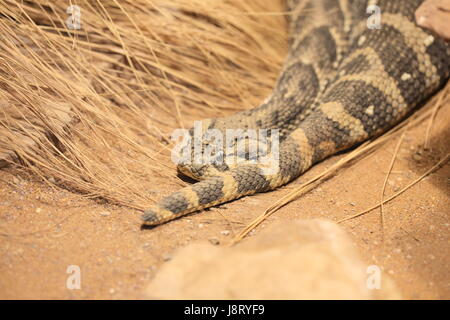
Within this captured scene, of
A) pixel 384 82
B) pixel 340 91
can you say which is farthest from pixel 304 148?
pixel 384 82

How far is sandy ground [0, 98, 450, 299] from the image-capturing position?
1.95 m

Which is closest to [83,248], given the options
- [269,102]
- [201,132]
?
[201,132]

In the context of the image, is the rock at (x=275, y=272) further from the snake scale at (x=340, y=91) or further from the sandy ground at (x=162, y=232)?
the snake scale at (x=340, y=91)

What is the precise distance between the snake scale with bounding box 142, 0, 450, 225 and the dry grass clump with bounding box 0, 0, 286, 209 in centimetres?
31

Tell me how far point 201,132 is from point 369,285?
58.1 inches

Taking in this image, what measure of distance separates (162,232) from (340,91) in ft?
5.37

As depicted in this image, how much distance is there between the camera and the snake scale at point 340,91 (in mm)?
2758

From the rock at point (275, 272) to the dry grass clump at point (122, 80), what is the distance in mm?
651

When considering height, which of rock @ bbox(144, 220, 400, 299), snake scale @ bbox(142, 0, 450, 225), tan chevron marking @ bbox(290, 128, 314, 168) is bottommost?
rock @ bbox(144, 220, 400, 299)

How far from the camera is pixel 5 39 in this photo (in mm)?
2561

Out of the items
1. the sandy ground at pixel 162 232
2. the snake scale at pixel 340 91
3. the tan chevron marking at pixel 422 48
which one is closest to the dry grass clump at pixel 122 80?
the sandy ground at pixel 162 232

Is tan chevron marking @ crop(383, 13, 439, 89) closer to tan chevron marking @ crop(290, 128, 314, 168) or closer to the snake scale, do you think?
the snake scale

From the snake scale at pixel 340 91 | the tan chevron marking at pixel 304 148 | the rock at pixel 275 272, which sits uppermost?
the snake scale at pixel 340 91

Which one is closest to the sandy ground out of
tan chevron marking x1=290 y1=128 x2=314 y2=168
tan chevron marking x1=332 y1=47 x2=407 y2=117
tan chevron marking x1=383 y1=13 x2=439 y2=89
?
tan chevron marking x1=290 y1=128 x2=314 y2=168
